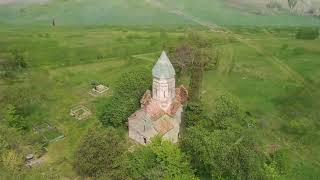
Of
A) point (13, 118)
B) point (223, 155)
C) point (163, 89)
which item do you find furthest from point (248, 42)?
point (223, 155)

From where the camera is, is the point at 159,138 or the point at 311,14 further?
the point at 311,14

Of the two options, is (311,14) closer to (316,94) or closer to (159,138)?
(316,94)

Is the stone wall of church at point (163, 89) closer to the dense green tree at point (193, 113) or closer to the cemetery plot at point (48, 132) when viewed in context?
the dense green tree at point (193, 113)

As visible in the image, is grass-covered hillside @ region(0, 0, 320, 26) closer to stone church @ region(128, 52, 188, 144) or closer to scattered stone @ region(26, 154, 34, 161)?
stone church @ region(128, 52, 188, 144)

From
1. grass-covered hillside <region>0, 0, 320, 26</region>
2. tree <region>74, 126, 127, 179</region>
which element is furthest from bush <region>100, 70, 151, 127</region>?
grass-covered hillside <region>0, 0, 320, 26</region>

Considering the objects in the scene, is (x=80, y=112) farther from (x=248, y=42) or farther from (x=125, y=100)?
(x=248, y=42)

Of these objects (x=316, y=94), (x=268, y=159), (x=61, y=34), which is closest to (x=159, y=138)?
(x=268, y=159)
